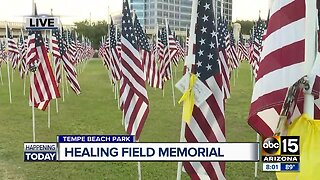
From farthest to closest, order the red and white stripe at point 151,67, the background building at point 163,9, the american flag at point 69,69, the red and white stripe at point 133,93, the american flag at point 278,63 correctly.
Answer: the background building at point 163,9 < the red and white stripe at point 151,67 < the american flag at point 69,69 < the red and white stripe at point 133,93 < the american flag at point 278,63

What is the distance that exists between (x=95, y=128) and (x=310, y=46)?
1134 cm

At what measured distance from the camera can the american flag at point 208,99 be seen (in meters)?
5.62

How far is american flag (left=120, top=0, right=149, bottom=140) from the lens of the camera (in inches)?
292

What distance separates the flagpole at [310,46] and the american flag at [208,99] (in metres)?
2.00

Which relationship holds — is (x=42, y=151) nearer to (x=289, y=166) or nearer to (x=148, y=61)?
(x=289, y=166)

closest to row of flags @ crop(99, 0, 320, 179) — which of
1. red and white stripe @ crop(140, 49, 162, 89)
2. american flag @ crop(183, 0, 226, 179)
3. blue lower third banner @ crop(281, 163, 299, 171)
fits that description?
american flag @ crop(183, 0, 226, 179)

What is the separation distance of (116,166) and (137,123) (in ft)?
8.64

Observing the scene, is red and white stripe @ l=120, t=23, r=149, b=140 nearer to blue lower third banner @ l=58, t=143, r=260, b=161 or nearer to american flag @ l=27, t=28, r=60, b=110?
blue lower third banner @ l=58, t=143, r=260, b=161

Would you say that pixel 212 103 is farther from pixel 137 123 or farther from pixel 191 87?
Answer: pixel 137 123

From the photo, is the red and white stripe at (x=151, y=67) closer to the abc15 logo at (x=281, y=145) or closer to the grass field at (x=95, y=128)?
the grass field at (x=95, y=128)

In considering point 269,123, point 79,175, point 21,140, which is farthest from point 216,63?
point 21,140

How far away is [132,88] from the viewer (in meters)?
7.51

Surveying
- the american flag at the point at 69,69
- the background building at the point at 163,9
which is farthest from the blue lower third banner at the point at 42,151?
the background building at the point at 163,9

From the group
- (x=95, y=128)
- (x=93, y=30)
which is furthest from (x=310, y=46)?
(x=93, y=30)
